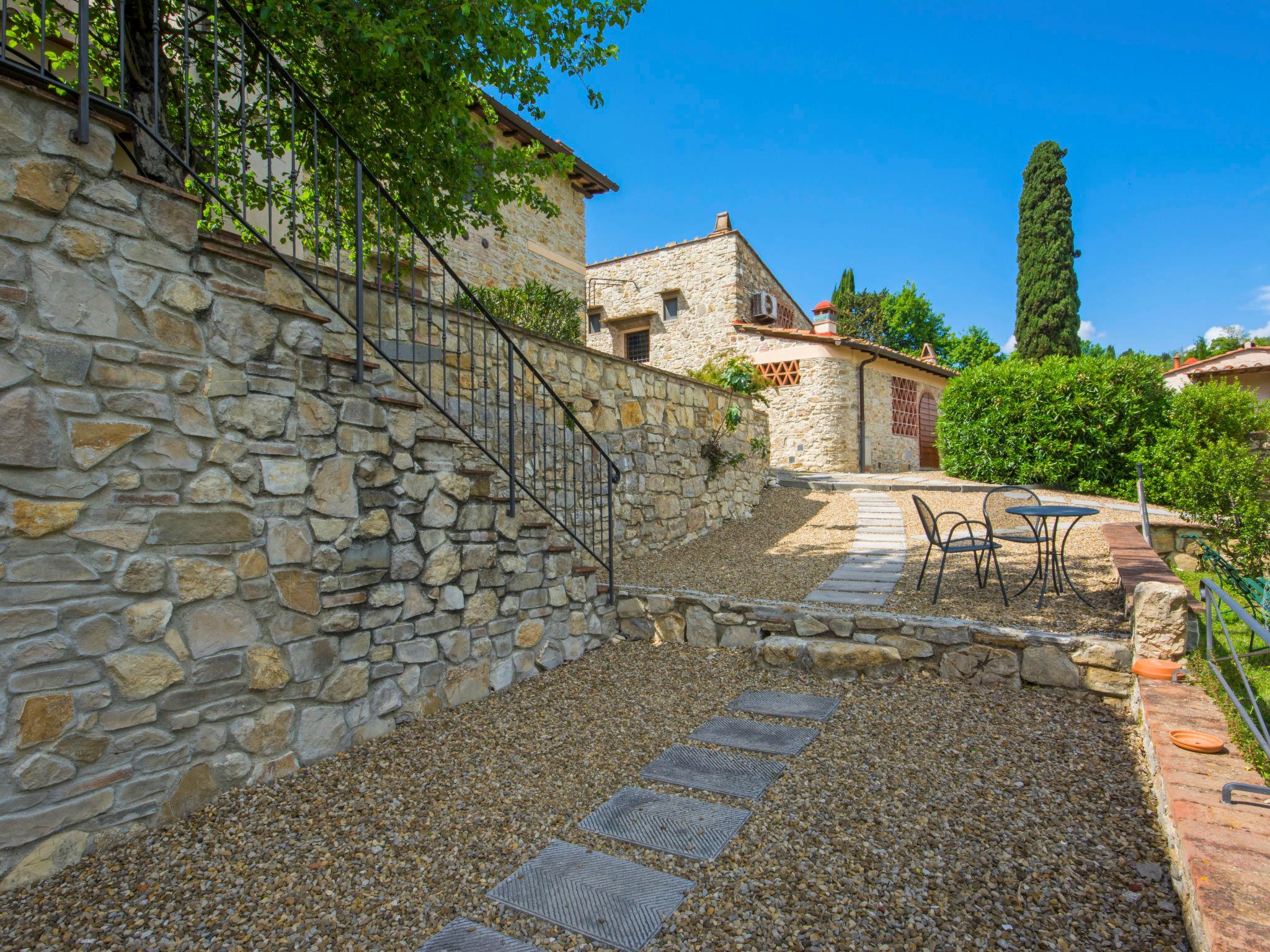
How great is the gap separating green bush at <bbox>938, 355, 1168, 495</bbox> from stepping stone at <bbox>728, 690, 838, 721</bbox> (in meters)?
8.69

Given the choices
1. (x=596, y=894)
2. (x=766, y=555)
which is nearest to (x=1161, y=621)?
(x=596, y=894)

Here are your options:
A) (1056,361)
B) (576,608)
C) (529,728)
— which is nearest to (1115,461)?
(1056,361)

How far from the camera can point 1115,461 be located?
388 inches

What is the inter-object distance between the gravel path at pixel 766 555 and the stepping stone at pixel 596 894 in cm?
287

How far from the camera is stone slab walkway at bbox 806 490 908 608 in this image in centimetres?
494

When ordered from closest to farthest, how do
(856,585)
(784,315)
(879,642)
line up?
(879,642)
(856,585)
(784,315)

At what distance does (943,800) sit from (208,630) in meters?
2.96

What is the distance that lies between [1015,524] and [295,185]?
8318mm

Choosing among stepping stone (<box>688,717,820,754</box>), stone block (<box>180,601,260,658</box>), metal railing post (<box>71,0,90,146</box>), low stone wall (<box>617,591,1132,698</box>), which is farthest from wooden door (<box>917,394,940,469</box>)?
metal railing post (<box>71,0,90,146</box>)

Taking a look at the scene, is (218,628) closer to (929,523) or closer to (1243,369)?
(929,523)

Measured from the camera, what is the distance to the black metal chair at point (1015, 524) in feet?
15.0

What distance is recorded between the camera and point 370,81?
165 inches

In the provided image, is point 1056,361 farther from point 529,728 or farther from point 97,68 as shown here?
point 97,68

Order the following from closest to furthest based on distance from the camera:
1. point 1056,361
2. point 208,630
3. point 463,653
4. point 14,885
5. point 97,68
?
point 14,885
point 208,630
point 463,653
point 97,68
point 1056,361
